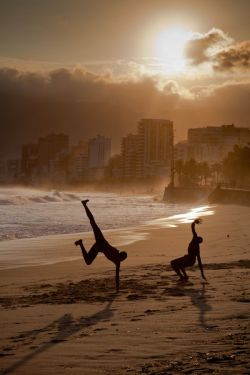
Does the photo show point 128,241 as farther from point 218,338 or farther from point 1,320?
point 218,338

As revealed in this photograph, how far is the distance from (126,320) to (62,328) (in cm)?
83

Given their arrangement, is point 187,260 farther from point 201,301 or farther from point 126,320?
point 126,320

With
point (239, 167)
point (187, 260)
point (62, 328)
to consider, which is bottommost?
point (62, 328)

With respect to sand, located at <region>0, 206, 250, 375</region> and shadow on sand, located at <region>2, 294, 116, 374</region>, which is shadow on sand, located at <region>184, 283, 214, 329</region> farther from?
shadow on sand, located at <region>2, 294, 116, 374</region>

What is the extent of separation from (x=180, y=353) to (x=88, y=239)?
56.9 feet

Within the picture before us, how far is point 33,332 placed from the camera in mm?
6848

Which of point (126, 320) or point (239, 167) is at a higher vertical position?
point (239, 167)

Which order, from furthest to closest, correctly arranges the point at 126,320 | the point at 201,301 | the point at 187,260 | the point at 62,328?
the point at 187,260 < the point at 201,301 < the point at 126,320 < the point at 62,328

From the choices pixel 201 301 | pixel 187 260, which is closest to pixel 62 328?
pixel 201 301

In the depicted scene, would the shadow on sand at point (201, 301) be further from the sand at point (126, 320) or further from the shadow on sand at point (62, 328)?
the shadow on sand at point (62, 328)

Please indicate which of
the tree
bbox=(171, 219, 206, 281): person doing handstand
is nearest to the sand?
bbox=(171, 219, 206, 281): person doing handstand

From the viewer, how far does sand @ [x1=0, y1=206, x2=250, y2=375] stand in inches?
214

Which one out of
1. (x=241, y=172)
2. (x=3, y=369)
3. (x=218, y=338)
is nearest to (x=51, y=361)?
(x=3, y=369)

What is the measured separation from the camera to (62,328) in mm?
6988
